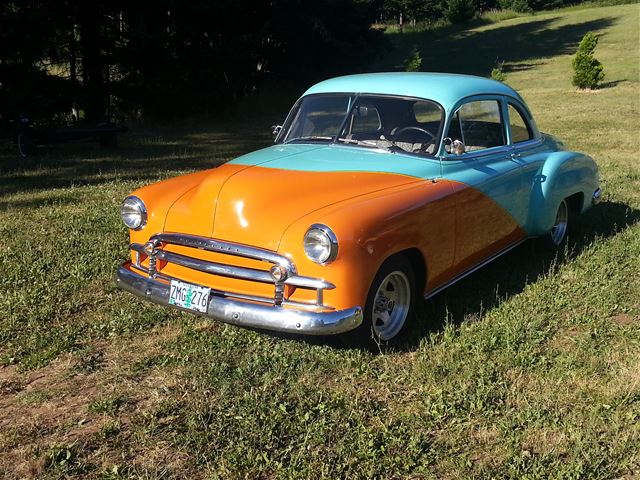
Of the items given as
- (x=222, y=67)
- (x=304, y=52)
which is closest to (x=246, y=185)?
(x=222, y=67)

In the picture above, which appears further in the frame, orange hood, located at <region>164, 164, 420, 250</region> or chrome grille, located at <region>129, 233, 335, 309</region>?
orange hood, located at <region>164, 164, 420, 250</region>

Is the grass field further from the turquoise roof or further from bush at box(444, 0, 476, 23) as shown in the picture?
bush at box(444, 0, 476, 23)

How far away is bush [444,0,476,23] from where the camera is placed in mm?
51281

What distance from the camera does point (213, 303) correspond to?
3.51 meters

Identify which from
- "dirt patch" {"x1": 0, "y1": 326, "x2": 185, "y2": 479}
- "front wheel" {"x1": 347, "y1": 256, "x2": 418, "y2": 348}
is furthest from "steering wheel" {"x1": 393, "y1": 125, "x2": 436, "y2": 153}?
"dirt patch" {"x1": 0, "y1": 326, "x2": 185, "y2": 479}

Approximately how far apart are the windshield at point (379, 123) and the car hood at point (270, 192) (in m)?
0.25

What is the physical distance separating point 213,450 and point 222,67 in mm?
15983

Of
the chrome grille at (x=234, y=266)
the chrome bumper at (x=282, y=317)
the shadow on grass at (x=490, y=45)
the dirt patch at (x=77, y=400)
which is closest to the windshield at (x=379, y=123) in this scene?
the chrome grille at (x=234, y=266)

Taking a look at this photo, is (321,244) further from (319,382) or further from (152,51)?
(152,51)

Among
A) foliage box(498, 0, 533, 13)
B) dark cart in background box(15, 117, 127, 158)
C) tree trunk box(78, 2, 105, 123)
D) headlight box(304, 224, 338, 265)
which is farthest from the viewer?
foliage box(498, 0, 533, 13)

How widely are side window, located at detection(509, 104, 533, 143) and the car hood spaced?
1516 mm

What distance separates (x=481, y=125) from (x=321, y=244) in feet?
8.01

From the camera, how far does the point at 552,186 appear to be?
5258mm

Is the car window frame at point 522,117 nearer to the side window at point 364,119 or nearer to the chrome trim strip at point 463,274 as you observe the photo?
the chrome trim strip at point 463,274
